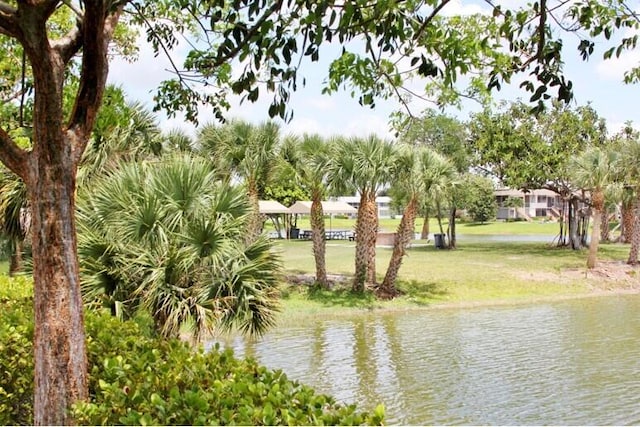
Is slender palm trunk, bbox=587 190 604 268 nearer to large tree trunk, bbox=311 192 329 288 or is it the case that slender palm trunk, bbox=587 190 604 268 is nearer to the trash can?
large tree trunk, bbox=311 192 329 288

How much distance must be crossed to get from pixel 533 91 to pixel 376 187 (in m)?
13.0

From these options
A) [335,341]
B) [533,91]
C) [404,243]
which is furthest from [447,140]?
[533,91]

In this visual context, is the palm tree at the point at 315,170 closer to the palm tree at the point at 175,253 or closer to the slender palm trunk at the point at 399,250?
the slender palm trunk at the point at 399,250

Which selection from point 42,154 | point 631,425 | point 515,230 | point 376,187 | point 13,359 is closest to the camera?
point 42,154

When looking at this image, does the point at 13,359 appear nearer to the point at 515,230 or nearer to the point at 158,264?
the point at 158,264

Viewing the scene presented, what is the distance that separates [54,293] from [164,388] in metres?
0.92

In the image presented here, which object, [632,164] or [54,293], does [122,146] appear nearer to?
[54,293]

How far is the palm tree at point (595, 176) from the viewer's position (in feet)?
74.3

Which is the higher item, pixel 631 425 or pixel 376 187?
pixel 376 187

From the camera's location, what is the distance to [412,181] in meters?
17.0

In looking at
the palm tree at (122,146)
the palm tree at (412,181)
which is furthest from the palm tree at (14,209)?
the palm tree at (412,181)

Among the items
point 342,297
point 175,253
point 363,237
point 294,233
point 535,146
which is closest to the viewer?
point 175,253

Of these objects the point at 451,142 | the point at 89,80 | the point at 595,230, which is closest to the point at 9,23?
the point at 89,80

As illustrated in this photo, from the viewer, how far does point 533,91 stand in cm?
409
